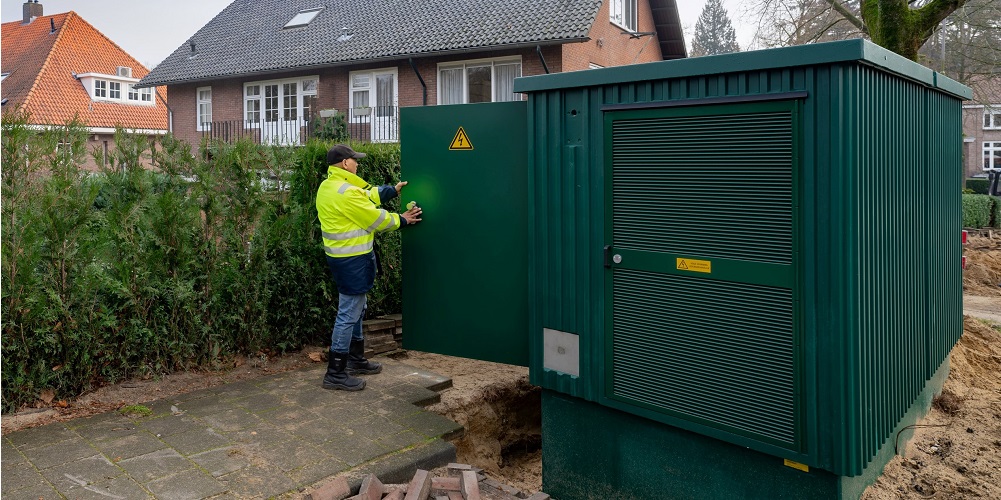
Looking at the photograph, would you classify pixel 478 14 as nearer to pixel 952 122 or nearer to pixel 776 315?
pixel 952 122

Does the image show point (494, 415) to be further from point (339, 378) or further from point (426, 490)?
point (426, 490)

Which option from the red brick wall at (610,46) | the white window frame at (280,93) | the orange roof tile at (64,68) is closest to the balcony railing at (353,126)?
the white window frame at (280,93)

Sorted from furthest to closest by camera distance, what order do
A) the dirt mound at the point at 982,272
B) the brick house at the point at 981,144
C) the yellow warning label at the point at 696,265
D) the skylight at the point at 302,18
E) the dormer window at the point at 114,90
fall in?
the brick house at the point at 981,144 → the dormer window at the point at 114,90 → the skylight at the point at 302,18 → the dirt mound at the point at 982,272 → the yellow warning label at the point at 696,265

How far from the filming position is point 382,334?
7.65 m

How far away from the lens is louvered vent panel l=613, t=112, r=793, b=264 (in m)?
4.07

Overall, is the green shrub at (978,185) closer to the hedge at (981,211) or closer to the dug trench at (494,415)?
the hedge at (981,211)

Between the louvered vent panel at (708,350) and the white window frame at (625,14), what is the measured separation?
1957 cm

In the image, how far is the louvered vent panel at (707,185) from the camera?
4066 mm

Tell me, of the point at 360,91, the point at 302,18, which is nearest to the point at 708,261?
the point at 360,91

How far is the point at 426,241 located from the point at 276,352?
208 cm

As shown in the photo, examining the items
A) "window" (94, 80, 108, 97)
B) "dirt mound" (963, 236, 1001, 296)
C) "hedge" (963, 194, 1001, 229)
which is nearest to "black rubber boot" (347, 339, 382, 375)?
"dirt mound" (963, 236, 1001, 296)

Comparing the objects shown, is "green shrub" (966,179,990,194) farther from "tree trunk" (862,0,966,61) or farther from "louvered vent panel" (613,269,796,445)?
"louvered vent panel" (613,269,796,445)

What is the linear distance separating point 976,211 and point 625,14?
11.8m

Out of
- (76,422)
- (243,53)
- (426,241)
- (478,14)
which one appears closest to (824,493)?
(426,241)
